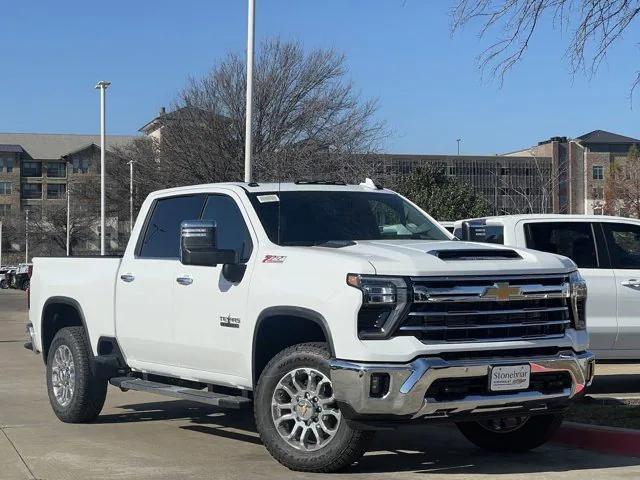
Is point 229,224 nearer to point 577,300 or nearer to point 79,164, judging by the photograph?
point 577,300

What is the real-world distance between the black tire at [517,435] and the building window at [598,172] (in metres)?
94.5

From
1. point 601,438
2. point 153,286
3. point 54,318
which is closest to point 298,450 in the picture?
point 153,286

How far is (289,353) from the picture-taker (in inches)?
274

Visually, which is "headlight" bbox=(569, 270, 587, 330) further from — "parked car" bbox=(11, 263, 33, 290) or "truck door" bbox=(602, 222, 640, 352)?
"parked car" bbox=(11, 263, 33, 290)

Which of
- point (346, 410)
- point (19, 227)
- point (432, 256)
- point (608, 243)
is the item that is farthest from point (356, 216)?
point (19, 227)

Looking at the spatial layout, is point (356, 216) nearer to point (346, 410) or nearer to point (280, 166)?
point (346, 410)

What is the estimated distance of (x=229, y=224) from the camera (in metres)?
8.09

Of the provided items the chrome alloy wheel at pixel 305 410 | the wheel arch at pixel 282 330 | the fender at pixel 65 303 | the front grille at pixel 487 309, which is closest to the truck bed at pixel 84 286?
the fender at pixel 65 303

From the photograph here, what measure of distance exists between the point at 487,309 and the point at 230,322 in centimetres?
197

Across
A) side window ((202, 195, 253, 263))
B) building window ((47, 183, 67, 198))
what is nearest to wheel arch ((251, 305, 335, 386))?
side window ((202, 195, 253, 263))

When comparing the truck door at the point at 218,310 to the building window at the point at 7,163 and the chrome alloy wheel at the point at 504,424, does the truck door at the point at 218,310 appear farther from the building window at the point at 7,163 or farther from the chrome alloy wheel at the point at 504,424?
the building window at the point at 7,163

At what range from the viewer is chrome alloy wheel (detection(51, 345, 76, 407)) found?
31.2ft

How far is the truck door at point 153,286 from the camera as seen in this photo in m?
8.28

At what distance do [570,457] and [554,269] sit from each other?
174 cm
